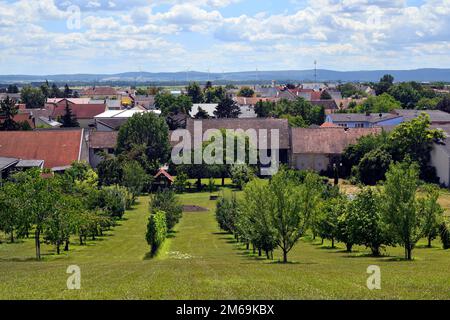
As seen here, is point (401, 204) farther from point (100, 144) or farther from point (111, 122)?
point (111, 122)

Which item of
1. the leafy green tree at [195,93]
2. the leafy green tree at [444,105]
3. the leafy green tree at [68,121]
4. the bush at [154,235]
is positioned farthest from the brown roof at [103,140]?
the leafy green tree at [195,93]

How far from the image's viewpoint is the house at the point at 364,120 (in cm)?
10856

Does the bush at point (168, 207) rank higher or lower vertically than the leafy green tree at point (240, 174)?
higher

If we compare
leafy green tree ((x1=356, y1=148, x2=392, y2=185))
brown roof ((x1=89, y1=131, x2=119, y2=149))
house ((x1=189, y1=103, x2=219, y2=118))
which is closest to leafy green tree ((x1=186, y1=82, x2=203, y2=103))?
house ((x1=189, y1=103, x2=219, y2=118))

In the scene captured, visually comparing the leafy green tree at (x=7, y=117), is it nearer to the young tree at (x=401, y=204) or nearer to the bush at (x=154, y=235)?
the bush at (x=154, y=235)

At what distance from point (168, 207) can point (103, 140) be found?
39765 millimetres

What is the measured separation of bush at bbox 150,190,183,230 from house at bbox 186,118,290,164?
3199 cm

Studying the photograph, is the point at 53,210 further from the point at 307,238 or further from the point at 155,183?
the point at 155,183

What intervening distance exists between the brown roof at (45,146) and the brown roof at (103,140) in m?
6.69

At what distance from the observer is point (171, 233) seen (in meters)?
48.6

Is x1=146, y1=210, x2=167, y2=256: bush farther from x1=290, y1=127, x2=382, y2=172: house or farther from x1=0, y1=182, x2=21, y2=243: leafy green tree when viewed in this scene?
x1=290, y1=127, x2=382, y2=172: house
